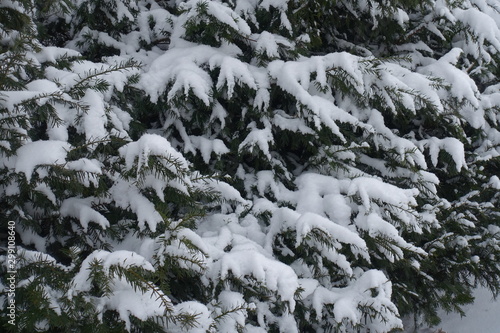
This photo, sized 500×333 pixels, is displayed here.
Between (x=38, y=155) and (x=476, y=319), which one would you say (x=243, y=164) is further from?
(x=476, y=319)

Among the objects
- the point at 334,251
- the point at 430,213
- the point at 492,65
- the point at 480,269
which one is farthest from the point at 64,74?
the point at 492,65

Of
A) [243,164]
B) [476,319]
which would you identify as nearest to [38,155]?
[243,164]

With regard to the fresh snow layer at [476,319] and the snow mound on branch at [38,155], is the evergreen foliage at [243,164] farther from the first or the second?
the fresh snow layer at [476,319]

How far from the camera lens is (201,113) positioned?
309 cm

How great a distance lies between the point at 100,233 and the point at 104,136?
1.80ft

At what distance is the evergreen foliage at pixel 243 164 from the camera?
2100 millimetres

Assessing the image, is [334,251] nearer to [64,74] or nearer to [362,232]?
[362,232]

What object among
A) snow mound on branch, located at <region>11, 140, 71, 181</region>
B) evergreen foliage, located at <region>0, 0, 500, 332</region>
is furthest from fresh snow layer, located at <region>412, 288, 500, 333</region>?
snow mound on branch, located at <region>11, 140, 71, 181</region>

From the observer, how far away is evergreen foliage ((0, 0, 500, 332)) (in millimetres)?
2100

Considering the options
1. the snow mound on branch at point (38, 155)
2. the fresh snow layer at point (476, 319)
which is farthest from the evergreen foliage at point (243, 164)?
the fresh snow layer at point (476, 319)

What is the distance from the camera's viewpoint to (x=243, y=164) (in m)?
3.22

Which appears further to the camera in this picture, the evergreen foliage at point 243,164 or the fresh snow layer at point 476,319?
the fresh snow layer at point 476,319

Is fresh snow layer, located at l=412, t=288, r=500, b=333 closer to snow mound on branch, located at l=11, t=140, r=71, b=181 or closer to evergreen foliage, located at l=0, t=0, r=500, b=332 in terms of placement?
evergreen foliage, located at l=0, t=0, r=500, b=332

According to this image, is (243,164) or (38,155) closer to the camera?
(38,155)
